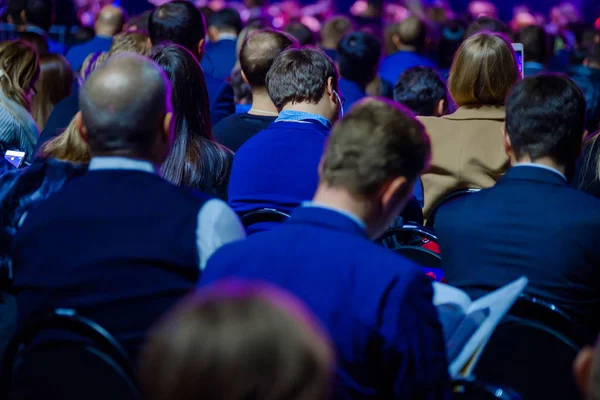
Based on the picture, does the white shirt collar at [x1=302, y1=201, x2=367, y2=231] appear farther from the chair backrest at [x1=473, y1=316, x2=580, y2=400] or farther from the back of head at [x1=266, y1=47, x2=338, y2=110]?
the back of head at [x1=266, y1=47, x2=338, y2=110]

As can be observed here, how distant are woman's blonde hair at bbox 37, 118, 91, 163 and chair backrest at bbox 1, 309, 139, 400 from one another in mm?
1089

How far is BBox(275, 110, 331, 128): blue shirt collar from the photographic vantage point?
11.0ft

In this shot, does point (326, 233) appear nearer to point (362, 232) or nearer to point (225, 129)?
point (362, 232)

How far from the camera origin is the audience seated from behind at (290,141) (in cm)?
315

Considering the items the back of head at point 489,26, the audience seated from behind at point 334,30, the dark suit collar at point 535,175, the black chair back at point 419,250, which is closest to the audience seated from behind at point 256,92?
the black chair back at point 419,250

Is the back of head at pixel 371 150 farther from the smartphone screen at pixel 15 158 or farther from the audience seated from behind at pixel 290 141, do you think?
the smartphone screen at pixel 15 158

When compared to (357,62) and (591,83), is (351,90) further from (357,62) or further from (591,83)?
(591,83)

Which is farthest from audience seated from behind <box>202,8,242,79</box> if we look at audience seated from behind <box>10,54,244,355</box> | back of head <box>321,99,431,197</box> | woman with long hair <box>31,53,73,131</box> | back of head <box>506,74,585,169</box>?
back of head <box>321,99,431,197</box>

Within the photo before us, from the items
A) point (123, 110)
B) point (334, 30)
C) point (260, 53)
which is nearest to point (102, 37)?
point (334, 30)

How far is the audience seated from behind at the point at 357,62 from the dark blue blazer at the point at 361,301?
13.2 ft

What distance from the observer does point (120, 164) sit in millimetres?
2096

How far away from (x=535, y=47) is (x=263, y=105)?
2581mm

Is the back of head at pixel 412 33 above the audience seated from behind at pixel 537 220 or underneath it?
underneath

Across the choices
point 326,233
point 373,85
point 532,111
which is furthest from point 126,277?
point 373,85
